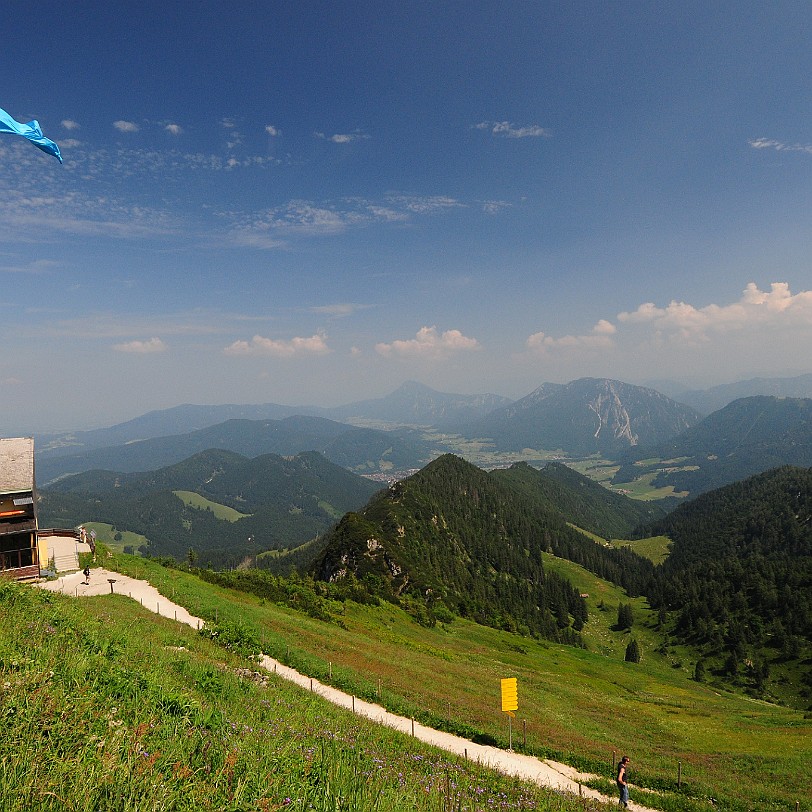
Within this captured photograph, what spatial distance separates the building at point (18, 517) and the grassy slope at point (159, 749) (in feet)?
92.0

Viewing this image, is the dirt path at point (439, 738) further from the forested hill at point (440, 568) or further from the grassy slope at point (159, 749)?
the forested hill at point (440, 568)

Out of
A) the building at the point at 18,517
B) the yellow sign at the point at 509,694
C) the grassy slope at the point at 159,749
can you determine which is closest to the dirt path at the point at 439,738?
the yellow sign at the point at 509,694

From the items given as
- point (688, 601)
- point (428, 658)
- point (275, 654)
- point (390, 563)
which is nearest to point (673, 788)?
point (275, 654)

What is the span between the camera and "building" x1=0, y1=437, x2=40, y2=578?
3662 cm

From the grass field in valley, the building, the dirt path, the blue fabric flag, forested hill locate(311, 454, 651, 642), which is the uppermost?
the blue fabric flag

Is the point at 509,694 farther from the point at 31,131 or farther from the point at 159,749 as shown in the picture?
the point at 31,131

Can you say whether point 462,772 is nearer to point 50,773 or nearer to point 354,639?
point 50,773

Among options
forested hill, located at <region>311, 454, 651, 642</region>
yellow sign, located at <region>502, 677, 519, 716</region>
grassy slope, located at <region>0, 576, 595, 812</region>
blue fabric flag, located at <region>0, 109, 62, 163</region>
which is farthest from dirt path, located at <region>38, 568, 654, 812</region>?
forested hill, located at <region>311, 454, 651, 642</region>

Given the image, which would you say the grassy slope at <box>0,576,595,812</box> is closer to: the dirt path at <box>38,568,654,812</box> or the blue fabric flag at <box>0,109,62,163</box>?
the dirt path at <box>38,568,654,812</box>

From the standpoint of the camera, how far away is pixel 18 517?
3725 centimetres

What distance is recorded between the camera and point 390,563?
126m

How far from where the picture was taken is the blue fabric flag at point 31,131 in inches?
499

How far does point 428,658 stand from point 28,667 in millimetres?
50514

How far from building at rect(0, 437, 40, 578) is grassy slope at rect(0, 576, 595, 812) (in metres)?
28.0
